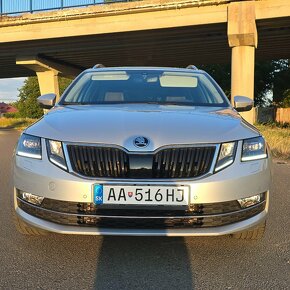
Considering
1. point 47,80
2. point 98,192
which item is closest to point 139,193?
point 98,192

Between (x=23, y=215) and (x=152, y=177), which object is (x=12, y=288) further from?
(x=152, y=177)

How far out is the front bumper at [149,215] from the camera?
10.5ft

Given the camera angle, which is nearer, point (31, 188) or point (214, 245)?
point (31, 188)

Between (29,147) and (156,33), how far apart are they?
18378mm

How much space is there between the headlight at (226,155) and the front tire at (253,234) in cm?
67

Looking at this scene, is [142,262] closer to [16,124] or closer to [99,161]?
[99,161]

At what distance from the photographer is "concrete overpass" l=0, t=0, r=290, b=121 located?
1878 centimetres

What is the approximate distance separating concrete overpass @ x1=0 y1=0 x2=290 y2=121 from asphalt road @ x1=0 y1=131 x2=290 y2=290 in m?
15.8

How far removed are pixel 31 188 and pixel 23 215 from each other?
24 cm

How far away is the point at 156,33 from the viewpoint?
21094 mm

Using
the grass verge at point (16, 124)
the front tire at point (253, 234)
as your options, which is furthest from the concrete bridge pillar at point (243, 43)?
the grass verge at point (16, 124)

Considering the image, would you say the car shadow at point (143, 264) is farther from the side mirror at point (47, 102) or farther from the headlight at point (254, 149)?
the side mirror at point (47, 102)

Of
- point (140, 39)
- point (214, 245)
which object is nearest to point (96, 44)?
point (140, 39)

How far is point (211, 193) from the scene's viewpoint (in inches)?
126
